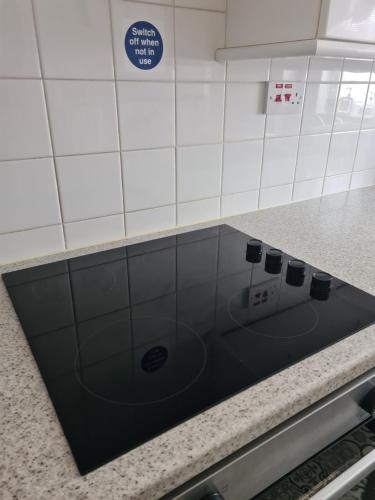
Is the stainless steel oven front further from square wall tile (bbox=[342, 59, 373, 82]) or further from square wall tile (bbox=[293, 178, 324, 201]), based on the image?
square wall tile (bbox=[342, 59, 373, 82])

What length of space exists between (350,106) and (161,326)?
107 centimetres

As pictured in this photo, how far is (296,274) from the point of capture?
80cm

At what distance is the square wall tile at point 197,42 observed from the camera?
0.89 m

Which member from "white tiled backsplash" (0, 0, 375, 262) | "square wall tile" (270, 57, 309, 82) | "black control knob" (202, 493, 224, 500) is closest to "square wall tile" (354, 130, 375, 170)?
"white tiled backsplash" (0, 0, 375, 262)

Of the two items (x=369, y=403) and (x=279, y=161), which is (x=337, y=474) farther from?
(x=279, y=161)

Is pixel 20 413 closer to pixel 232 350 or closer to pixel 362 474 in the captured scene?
pixel 232 350

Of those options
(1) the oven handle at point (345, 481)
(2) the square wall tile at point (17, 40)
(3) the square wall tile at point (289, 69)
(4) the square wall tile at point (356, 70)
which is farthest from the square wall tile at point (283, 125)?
(1) the oven handle at point (345, 481)

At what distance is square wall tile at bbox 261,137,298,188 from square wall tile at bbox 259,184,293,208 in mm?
18

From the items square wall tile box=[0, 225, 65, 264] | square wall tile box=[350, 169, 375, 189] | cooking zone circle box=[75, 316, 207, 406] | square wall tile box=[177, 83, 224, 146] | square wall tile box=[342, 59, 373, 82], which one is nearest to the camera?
cooking zone circle box=[75, 316, 207, 406]

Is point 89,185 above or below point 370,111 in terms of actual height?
below

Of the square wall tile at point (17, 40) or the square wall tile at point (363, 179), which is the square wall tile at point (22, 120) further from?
the square wall tile at point (363, 179)

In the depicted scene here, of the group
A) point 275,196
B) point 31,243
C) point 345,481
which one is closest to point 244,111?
point 275,196

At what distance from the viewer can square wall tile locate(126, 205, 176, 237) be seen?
100 cm

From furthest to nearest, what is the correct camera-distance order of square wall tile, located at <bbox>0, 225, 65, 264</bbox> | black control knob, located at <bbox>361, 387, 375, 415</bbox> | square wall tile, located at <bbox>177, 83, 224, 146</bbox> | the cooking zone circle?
square wall tile, located at <bbox>177, 83, 224, 146</bbox> → square wall tile, located at <bbox>0, 225, 65, 264</bbox> → black control knob, located at <bbox>361, 387, 375, 415</bbox> → the cooking zone circle
